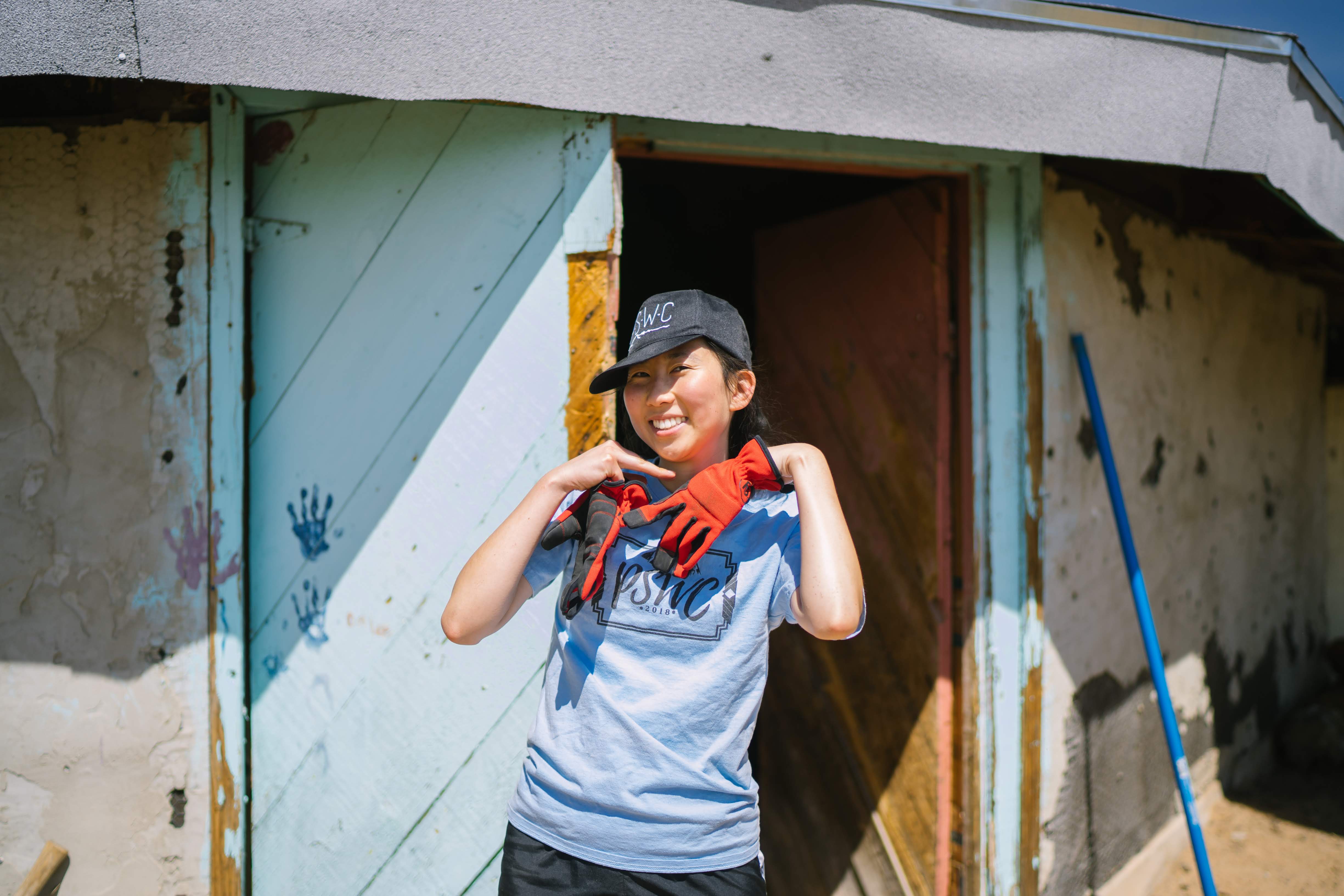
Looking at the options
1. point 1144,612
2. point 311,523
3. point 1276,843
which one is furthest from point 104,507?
point 1276,843

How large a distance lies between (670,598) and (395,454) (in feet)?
3.08

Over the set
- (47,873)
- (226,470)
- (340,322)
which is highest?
(340,322)

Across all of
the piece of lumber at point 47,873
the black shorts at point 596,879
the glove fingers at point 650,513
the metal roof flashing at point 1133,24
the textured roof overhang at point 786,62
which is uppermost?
the metal roof flashing at point 1133,24

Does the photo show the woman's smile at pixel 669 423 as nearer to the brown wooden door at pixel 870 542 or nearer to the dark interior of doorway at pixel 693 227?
the brown wooden door at pixel 870 542

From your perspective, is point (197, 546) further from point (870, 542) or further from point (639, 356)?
point (870, 542)

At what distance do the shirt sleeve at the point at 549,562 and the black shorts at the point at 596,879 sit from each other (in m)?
0.43

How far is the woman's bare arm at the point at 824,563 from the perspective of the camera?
50.1 inches

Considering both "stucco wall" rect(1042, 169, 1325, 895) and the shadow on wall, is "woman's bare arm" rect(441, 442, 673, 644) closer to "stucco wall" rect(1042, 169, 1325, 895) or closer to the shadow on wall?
the shadow on wall

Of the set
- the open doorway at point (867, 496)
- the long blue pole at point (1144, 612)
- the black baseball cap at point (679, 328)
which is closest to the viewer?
the black baseball cap at point (679, 328)

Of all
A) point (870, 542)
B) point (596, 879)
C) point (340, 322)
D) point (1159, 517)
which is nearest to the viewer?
point (596, 879)

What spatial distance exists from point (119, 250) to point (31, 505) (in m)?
0.66

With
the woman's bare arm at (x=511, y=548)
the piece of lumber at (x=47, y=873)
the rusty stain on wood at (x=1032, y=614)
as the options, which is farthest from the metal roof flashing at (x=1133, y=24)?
the piece of lumber at (x=47, y=873)

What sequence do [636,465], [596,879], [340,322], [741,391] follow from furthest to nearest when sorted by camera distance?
1. [340,322]
2. [741,391]
3. [636,465]
4. [596,879]

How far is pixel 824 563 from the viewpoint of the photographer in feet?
4.21
